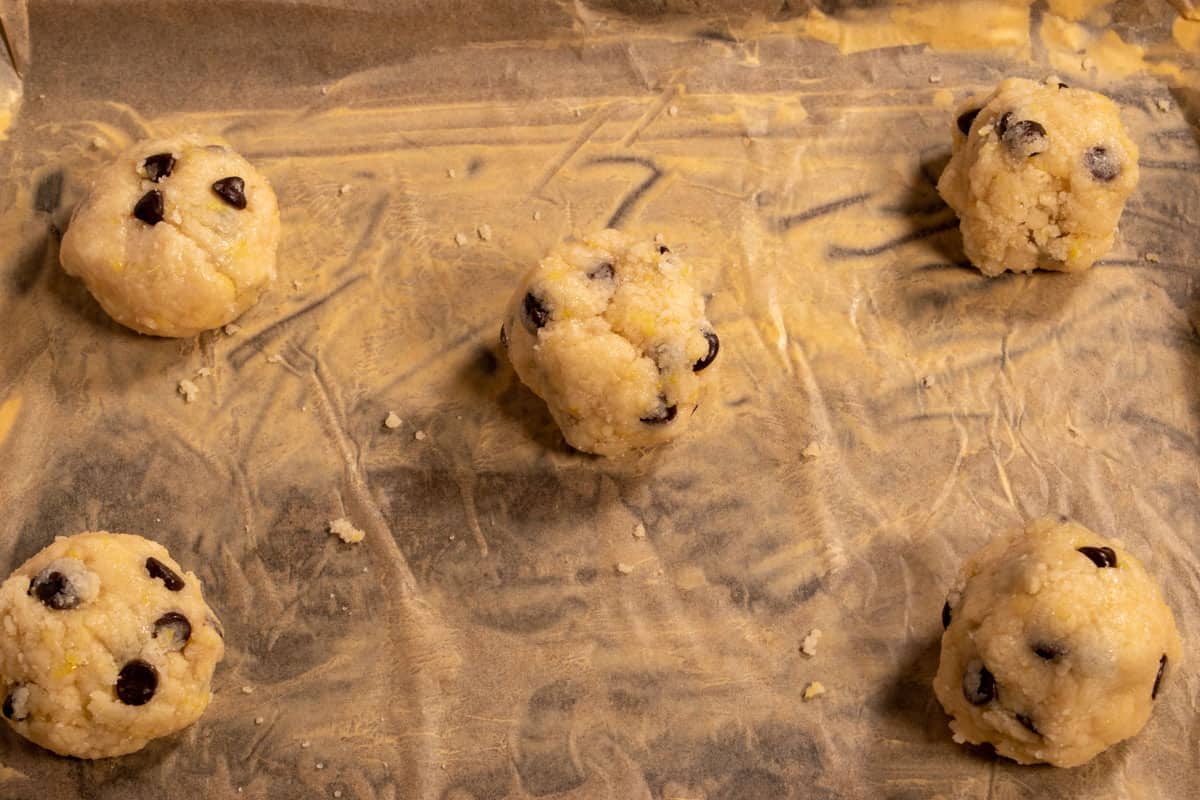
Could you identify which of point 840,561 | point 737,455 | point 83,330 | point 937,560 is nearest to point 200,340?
point 83,330

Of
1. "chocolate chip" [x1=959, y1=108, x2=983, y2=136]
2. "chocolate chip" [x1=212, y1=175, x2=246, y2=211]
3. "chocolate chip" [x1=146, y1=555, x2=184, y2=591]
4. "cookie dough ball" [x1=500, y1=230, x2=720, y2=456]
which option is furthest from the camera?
"chocolate chip" [x1=959, y1=108, x2=983, y2=136]

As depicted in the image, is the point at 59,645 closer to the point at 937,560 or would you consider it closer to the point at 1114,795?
the point at 937,560

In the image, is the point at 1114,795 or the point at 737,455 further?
the point at 737,455

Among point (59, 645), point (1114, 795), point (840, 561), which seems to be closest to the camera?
point (59, 645)

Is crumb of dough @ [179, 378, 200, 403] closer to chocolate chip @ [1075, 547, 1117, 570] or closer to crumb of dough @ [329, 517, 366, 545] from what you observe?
crumb of dough @ [329, 517, 366, 545]

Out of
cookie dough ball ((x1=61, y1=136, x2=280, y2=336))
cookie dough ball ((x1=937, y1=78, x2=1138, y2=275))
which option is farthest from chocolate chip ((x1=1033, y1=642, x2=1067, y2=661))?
cookie dough ball ((x1=61, y1=136, x2=280, y2=336))

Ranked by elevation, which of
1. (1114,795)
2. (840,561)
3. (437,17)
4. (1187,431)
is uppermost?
(437,17)
